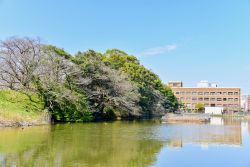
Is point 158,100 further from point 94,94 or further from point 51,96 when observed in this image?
point 51,96

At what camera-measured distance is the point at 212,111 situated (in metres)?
79.4

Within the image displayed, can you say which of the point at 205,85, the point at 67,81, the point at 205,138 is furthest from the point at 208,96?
the point at 205,138

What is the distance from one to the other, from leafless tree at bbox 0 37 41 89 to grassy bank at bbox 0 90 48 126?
145cm

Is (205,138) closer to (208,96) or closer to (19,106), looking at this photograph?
(19,106)

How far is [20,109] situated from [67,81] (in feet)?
24.4

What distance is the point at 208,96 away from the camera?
3996 inches

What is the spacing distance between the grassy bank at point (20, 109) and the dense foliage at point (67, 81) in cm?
A: 98

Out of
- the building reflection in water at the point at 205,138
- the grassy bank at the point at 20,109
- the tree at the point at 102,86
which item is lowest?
the building reflection in water at the point at 205,138

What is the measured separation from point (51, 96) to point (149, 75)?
25906 mm

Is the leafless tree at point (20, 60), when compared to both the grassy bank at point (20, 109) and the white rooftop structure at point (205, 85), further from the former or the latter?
the white rooftop structure at point (205, 85)

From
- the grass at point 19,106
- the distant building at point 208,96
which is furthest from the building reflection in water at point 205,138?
the distant building at point 208,96

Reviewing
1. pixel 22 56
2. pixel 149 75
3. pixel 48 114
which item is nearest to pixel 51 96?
pixel 48 114

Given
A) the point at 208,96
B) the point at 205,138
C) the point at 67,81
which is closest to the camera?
the point at 205,138

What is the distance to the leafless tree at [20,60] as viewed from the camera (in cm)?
2927
